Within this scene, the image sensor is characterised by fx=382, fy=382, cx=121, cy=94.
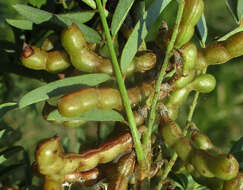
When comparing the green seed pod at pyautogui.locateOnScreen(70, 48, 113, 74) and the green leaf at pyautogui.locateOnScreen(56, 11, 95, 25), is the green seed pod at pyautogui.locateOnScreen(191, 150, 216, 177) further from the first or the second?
the green leaf at pyautogui.locateOnScreen(56, 11, 95, 25)

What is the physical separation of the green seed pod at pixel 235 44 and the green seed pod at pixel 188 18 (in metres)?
0.23

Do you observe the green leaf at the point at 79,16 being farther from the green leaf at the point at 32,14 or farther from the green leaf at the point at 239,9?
the green leaf at the point at 239,9

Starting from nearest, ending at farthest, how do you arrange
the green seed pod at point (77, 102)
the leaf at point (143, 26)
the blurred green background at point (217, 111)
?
1. the green seed pod at point (77, 102)
2. the leaf at point (143, 26)
3. the blurred green background at point (217, 111)

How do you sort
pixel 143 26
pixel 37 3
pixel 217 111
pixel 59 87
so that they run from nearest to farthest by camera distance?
1. pixel 59 87
2. pixel 143 26
3. pixel 37 3
4. pixel 217 111

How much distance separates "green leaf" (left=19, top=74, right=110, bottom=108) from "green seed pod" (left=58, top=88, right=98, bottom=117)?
71 millimetres

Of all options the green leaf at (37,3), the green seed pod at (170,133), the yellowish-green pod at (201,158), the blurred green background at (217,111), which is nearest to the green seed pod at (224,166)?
the yellowish-green pod at (201,158)

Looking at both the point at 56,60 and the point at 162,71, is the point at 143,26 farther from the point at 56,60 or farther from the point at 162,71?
the point at 56,60

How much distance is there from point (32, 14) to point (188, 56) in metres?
0.56

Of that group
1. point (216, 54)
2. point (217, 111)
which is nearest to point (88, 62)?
point (216, 54)

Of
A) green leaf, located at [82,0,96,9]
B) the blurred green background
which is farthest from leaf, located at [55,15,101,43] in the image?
the blurred green background

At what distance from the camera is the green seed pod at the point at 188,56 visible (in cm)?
123

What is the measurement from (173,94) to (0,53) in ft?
2.74

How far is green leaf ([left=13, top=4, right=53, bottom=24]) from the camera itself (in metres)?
1.32

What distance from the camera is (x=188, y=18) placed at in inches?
46.1
